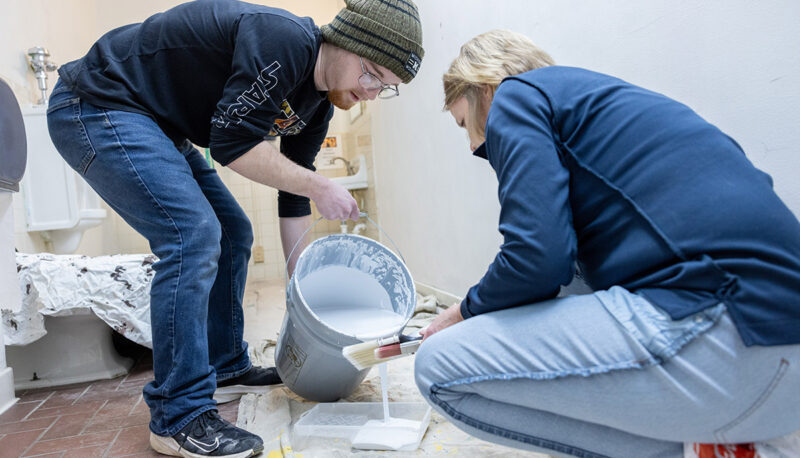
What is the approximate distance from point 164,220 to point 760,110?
117cm

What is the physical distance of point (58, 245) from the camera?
8.61 ft

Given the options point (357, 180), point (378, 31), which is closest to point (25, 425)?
point (378, 31)

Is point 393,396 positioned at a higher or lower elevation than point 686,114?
lower

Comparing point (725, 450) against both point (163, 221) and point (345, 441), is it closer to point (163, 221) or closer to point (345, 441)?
point (345, 441)

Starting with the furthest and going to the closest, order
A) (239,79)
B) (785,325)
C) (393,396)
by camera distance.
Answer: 1. (393,396)
2. (239,79)
3. (785,325)

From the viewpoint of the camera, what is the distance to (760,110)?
950 millimetres

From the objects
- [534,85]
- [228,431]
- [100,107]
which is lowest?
[228,431]

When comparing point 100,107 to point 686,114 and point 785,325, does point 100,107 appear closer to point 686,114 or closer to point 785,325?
point 686,114

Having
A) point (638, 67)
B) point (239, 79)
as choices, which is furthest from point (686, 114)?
point (239, 79)

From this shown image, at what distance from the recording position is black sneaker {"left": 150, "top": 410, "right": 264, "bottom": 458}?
113 centimetres

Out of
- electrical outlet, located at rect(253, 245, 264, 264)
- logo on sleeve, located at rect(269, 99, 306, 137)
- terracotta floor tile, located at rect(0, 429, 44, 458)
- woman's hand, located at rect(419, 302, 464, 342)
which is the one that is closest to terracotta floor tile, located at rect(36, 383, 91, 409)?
terracotta floor tile, located at rect(0, 429, 44, 458)

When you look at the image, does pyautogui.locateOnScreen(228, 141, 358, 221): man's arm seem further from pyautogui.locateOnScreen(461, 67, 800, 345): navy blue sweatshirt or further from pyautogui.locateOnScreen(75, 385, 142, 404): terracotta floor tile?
pyautogui.locateOnScreen(75, 385, 142, 404): terracotta floor tile

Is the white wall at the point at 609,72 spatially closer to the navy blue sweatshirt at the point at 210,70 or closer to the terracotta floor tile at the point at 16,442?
the navy blue sweatshirt at the point at 210,70

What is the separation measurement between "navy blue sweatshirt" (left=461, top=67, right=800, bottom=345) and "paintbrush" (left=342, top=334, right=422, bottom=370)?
180mm
